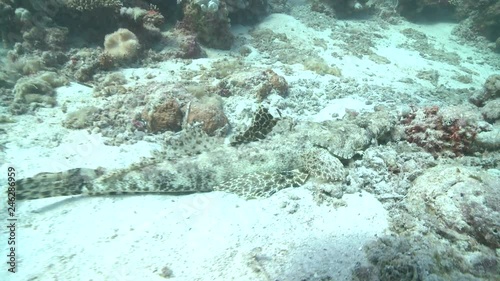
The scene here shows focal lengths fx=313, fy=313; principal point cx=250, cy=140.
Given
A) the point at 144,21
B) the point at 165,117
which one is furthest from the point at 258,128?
the point at 144,21

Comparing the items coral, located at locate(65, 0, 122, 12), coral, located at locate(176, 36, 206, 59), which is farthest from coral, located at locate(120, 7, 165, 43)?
coral, located at locate(176, 36, 206, 59)

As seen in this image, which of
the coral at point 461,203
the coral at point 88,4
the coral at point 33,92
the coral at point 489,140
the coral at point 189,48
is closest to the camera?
the coral at point 461,203

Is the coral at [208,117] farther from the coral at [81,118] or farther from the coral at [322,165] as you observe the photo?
the coral at [81,118]

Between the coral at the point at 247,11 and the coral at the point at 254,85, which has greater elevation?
the coral at the point at 247,11

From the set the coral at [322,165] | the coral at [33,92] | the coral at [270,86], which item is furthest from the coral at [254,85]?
the coral at [33,92]

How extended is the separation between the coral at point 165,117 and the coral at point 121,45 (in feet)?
9.48

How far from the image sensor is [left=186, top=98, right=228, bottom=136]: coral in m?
6.04

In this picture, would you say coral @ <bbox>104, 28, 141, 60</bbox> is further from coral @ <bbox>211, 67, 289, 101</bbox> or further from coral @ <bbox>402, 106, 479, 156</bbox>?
coral @ <bbox>402, 106, 479, 156</bbox>

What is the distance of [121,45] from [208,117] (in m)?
4.00

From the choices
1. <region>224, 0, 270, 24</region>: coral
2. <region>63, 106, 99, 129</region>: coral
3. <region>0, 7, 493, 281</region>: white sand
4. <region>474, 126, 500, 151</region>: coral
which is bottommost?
<region>0, 7, 493, 281</region>: white sand

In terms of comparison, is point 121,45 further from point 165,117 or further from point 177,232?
point 177,232

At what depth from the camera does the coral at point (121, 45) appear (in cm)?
821

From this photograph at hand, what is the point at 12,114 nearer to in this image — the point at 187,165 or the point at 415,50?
the point at 187,165

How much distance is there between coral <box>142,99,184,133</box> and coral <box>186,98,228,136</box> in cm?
26
